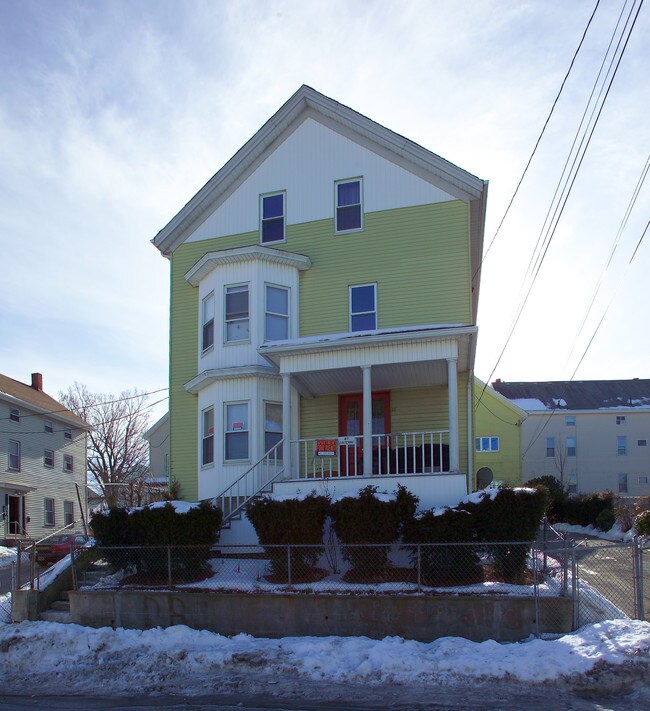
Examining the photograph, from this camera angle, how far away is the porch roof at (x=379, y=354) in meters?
14.1

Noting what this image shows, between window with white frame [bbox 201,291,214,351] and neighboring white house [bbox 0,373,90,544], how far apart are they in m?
13.6

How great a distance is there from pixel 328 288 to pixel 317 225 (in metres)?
1.68

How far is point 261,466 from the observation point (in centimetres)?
1567

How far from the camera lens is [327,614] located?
426 inches

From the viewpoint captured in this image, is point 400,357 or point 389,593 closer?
point 389,593

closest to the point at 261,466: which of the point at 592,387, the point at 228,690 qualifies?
the point at 228,690

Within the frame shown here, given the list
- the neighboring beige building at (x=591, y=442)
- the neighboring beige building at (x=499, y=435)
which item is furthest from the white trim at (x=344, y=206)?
the neighboring beige building at (x=591, y=442)

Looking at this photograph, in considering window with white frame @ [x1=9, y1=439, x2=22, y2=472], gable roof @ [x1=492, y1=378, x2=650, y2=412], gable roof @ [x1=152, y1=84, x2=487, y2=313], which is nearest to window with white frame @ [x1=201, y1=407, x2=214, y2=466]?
gable roof @ [x1=152, y1=84, x2=487, y2=313]

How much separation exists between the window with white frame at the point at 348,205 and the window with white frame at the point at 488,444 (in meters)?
27.6

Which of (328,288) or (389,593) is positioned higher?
(328,288)

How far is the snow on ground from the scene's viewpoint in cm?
892

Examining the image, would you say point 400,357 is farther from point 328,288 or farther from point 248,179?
→ point 248,179

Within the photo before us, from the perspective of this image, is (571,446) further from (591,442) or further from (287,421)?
(287,421)

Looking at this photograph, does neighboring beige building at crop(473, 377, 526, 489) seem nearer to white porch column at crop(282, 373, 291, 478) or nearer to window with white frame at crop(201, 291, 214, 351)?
window with white frame at crop(201, 291, 214, 351)
